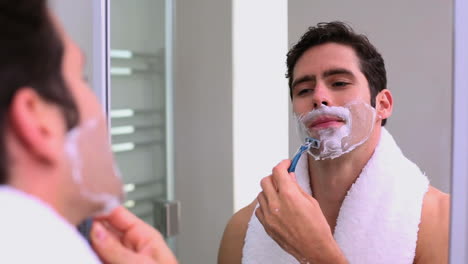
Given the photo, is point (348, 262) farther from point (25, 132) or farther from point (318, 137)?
point (25, 132)

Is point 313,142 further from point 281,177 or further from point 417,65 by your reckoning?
point 417,65

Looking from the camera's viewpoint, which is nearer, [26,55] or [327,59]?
[26,55]

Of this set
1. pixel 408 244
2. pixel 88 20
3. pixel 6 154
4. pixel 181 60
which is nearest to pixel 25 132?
pixel 6 154

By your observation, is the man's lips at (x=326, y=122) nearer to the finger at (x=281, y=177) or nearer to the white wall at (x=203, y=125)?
the finger at (x=281, y=177)

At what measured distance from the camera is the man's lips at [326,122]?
90 cm

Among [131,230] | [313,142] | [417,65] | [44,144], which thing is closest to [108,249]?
[131,230]

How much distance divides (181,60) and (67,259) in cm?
86

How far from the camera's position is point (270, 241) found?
0.94 m

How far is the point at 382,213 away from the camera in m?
0.88

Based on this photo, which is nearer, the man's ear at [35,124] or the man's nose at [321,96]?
the man's ear at [35,124]

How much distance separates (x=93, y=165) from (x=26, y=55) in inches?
4.2

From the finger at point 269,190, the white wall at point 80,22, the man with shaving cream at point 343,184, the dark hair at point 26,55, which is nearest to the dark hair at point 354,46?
the man with shaving cream at point 343,184

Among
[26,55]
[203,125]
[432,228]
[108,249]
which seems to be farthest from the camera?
[203,125]

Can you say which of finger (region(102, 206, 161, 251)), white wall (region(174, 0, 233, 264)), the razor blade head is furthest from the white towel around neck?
finger (region(102, 206, 161, 251))
